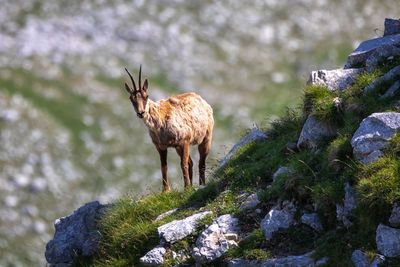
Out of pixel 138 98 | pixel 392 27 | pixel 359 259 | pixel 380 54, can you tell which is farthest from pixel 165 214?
pixel 392 27

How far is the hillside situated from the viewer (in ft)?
31.2

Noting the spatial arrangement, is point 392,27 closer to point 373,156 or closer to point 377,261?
point 373,156

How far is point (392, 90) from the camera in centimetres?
1178

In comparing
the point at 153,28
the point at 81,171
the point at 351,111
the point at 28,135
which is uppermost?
the point at 153,28

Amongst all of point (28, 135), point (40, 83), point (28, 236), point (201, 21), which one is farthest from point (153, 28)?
point (28, 236)

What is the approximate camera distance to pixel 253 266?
10.3m

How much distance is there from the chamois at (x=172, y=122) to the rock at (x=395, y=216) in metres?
7.56

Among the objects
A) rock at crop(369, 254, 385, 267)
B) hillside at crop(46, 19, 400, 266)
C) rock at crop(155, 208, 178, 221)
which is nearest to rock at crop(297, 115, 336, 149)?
hillside at crop(46, 19, 400, 266)

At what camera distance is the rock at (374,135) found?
1008 cm

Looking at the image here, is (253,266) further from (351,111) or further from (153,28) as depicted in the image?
(153,28)

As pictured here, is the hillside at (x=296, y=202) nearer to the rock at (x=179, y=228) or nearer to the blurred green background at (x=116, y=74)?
the rock at (x=179, y=228)

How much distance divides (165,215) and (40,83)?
10894 centimetres

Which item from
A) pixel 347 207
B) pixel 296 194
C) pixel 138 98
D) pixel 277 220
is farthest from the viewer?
pixel 138 98

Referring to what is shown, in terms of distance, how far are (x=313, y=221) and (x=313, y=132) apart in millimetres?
2710
